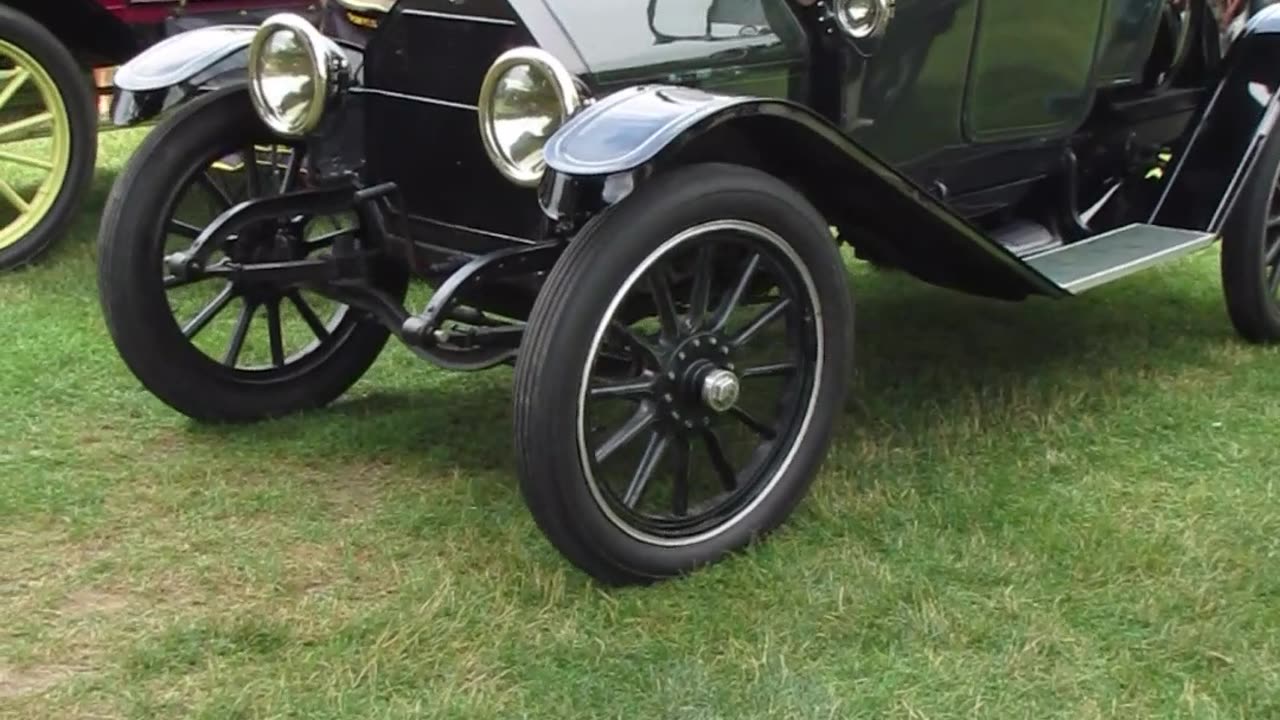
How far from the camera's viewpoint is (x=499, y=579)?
2.84m

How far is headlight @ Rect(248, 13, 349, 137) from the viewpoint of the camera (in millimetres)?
3229

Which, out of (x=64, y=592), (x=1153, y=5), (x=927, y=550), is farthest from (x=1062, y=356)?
(x=64, y=592)

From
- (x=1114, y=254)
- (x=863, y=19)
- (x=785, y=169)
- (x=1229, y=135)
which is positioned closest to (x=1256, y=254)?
(x=1229, y=135)

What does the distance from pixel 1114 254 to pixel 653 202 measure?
5.16ft

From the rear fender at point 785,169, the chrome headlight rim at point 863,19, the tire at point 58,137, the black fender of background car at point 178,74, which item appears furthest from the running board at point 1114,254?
the tire at point 58,137

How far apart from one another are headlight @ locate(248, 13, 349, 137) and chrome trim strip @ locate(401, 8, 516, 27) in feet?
0.65

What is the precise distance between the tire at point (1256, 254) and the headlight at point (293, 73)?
2348 mm

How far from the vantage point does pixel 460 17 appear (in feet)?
10.3

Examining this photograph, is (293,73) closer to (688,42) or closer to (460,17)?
(460,17)

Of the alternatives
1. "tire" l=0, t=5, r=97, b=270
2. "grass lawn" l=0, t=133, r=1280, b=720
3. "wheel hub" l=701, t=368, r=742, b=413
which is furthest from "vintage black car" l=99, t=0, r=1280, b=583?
"tire" l=0, t=5, r=97, b=270

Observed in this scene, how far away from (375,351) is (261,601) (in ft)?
3.87

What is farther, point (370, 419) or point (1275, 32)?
point (1275, 32)

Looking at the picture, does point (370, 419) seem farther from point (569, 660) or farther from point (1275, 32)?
point (1275, 32)

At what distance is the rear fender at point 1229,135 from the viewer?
13.1ft
